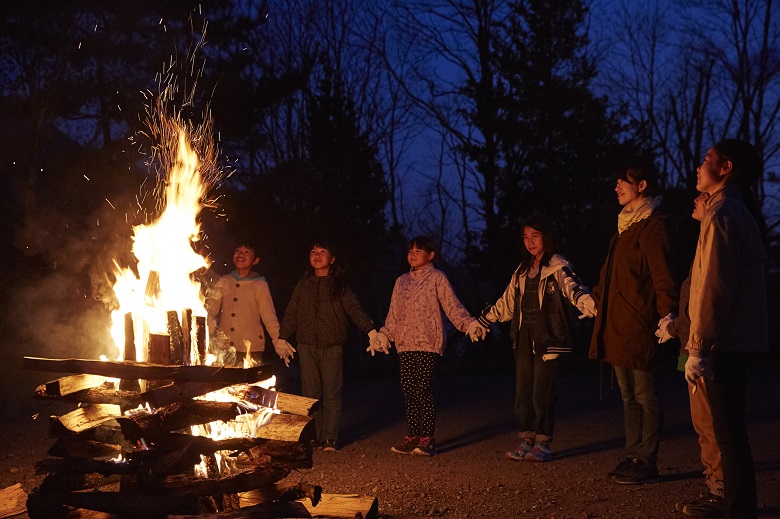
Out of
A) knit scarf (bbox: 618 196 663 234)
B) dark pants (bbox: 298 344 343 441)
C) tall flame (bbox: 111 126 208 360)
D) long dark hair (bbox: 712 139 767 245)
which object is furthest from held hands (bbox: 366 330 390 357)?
long dark hair (bbox: 712 139 767 245)

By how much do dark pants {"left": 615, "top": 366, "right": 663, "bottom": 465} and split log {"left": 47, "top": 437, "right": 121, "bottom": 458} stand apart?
355 centimetres

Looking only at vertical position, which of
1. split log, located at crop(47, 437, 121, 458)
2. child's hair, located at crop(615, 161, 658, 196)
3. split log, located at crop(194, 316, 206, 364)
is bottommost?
split log, located at crop(47, 437, 121, 458)

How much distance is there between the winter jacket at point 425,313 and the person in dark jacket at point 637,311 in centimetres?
159

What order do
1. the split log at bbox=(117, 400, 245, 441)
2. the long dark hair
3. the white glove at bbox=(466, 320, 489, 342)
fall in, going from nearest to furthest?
the split log at bbox=(117, 400, 245, 441), the long dark hair, the white glove at bbox=(466, 320, 489, 342)

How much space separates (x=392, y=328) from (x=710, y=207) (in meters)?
3.57

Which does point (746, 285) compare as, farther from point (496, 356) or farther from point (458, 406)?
point (496, 356)

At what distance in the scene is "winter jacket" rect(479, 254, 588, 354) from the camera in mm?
6695

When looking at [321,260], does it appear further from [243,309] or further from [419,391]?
[419,391]

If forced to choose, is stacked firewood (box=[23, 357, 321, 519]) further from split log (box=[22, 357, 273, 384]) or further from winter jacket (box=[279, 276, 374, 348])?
winter jacket (box=[279, 276, 374, 348])

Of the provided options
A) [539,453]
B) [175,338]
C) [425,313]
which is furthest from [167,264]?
[539,453]

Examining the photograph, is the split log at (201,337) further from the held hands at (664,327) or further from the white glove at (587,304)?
the held hands at (664,327)

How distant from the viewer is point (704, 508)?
498 cm

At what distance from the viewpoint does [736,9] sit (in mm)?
28906

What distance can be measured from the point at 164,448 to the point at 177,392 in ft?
1.04
